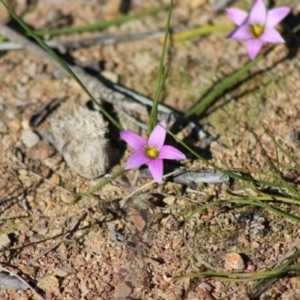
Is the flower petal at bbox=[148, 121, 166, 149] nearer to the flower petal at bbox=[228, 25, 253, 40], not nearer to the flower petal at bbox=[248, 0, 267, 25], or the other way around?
the flower petal at bbox=[228, 25, 253, 40]

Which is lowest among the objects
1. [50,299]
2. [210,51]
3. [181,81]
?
[50,299]

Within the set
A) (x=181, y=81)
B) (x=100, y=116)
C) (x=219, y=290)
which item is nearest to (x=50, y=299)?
(x=219, y=290)

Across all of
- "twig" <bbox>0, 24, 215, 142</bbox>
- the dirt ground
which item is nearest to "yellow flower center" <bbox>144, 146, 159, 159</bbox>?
the dirt ground

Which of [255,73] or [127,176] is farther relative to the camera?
[255,73]

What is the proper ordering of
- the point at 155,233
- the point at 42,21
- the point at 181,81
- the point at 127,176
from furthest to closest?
the point at 42,21 → the point at 181,81 → the point at 127,176 → the point at 155,233

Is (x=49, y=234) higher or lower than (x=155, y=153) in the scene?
lower

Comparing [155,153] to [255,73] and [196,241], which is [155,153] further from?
[255,73]

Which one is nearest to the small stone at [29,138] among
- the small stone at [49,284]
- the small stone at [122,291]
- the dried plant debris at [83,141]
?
the dried plant debris at [83,141]
